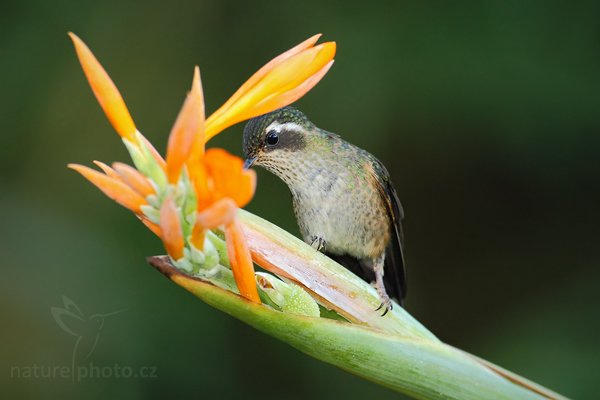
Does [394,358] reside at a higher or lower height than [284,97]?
lower

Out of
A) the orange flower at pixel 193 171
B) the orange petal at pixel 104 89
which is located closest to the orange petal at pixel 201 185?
the orange flower at pixel 193 171

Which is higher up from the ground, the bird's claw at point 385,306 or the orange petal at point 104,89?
the orange petal at point 104,89

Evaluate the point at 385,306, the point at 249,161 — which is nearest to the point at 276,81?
the point at 385,306

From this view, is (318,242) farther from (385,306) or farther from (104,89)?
(104,89)

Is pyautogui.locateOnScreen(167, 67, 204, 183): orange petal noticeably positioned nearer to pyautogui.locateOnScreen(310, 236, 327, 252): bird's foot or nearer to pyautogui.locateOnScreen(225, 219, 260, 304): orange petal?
pyautogui.locateOnScreen(225, 219, 260, 304): orange petal

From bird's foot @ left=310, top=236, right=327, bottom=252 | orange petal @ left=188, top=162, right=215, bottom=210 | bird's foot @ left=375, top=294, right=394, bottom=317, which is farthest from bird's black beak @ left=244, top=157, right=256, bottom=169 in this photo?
orange petal @ left=188, top=162, right=215, bottom=210

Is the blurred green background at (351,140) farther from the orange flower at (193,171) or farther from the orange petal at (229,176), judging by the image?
the orange petal at (229,176)
